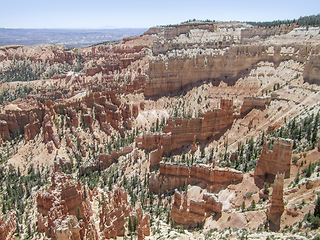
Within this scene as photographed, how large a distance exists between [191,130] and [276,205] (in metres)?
22.8

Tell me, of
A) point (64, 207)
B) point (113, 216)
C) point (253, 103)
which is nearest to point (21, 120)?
point (64, 207)

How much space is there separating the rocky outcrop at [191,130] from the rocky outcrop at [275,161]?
49.4 feet

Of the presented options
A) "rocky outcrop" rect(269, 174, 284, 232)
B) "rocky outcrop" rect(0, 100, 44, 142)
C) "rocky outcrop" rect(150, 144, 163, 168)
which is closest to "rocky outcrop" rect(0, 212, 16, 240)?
"rocky outcrop" rect(150, 144, 163, 168)

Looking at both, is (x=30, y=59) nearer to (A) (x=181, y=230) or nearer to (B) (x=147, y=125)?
(B) (x=147, y=125)

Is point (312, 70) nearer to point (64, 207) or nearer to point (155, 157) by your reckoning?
point (155, 157)

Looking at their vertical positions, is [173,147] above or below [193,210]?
above

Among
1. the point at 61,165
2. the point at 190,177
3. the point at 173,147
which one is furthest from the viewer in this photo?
the point at 61,165

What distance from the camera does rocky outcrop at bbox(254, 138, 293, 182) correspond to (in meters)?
27.1

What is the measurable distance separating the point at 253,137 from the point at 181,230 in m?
18.6

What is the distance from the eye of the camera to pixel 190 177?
111 feet

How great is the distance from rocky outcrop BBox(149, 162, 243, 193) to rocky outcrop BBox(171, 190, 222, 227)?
3.27 meters

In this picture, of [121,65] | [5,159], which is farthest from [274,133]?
[121,65]

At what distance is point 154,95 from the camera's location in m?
63.4

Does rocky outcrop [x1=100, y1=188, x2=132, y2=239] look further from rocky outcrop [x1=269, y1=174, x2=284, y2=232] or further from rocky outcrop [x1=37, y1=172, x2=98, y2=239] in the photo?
rocky outcrop [x1=269, y1=174, x2=284, y2=232]
